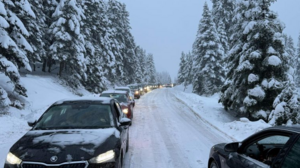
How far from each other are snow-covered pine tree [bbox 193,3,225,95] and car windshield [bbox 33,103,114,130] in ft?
98.7

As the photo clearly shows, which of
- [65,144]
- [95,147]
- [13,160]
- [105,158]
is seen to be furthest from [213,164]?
[13,160]

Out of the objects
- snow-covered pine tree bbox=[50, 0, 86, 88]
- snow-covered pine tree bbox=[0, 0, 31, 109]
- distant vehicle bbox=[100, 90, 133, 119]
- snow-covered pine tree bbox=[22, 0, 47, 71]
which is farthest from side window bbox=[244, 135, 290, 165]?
snow-covered pine tree bbox=[50, 0, 86, 88]

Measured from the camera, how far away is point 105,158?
4031 millimetres

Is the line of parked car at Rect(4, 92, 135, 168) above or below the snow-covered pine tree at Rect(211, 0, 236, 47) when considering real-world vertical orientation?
below

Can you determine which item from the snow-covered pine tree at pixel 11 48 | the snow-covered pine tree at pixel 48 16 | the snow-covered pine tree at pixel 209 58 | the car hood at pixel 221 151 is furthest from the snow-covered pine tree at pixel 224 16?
the car hood at pixel 221 151

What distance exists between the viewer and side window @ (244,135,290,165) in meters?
3.50

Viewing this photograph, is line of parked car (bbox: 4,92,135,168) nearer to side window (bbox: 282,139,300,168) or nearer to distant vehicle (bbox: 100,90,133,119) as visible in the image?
side window (bbox: 282,139,300,168)

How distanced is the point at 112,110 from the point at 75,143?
5.86 feet

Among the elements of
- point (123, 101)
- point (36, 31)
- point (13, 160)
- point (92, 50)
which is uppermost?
point (36, 31)

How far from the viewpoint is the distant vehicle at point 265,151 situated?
2586 millimetres

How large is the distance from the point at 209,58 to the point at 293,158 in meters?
34.8

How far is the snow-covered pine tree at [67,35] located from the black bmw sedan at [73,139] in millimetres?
20411

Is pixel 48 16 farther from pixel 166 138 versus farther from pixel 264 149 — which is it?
pixel 264 149

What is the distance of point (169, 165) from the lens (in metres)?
6.42
